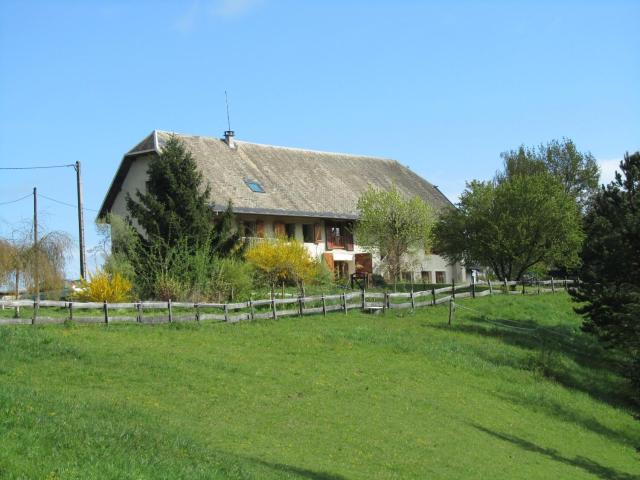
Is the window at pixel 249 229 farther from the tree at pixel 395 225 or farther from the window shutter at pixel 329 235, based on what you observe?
the tree at pixel 395 225

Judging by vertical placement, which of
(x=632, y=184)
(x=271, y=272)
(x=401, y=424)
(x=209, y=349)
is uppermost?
(x=632, y=184)

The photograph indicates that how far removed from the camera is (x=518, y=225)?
4612 centimetres

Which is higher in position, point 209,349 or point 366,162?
point 366,162

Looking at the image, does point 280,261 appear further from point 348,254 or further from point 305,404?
point 305,404

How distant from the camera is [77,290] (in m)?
34.9

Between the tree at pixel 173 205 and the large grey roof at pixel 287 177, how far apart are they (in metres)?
9.34

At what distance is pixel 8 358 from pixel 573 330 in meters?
28.4

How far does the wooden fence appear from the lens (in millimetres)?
26438

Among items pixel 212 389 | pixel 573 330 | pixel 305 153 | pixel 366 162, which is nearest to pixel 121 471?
pixel 212 389

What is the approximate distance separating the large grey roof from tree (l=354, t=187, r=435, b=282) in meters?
4.31

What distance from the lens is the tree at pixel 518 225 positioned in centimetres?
4672

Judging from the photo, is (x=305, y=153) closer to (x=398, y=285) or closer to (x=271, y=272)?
(x=398, y=285)

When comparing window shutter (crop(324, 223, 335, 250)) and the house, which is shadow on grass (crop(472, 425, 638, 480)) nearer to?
the house

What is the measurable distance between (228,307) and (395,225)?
884 inches
